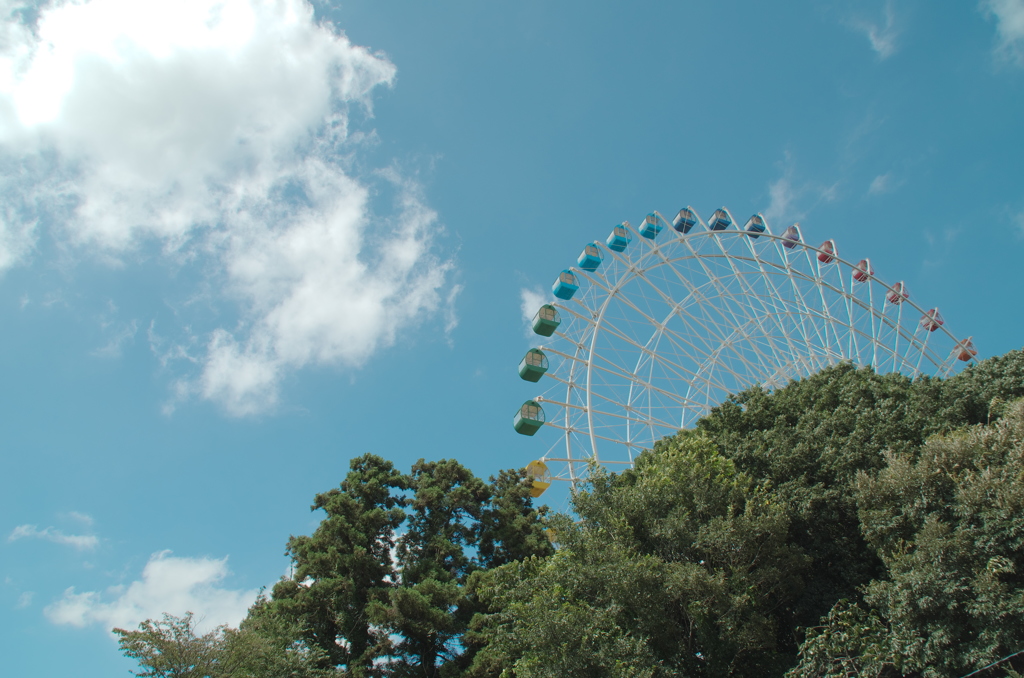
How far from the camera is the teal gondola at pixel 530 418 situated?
105ft

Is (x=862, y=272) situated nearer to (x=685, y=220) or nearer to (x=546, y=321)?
(x=685, y=220)

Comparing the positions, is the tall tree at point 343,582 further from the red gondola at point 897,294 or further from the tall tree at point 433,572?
the red gondola at point 897,294

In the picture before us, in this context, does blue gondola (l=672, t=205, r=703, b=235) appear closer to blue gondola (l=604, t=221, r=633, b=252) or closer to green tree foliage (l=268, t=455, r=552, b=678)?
blue gondola (l=604, t=221, r=633, b=252)

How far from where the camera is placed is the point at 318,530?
28.3 metres

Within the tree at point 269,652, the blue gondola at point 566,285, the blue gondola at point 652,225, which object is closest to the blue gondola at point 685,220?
the blue gondola at point 652,225

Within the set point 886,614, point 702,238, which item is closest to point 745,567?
point 886,614

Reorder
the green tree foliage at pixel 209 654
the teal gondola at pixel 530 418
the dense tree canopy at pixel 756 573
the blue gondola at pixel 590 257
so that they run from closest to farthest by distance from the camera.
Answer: the dense tree canopy at pixel 756 573, the green tree foliage at pixel 209 654, the teal gondola at pixel 530 418, the blue gondola at pixel 590 257

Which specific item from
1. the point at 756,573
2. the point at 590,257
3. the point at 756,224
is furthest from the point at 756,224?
the point at 756,573

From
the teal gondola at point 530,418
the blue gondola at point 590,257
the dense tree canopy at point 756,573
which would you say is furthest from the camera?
the blue gondola at point 590,257

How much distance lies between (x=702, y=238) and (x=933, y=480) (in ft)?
68.4

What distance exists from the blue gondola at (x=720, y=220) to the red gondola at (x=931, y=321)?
55.6 feet

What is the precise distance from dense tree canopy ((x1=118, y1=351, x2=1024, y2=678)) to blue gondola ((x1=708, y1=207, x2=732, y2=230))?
48.3ft

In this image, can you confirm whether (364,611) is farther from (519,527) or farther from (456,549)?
(519,527)

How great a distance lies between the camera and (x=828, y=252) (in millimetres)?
38562
